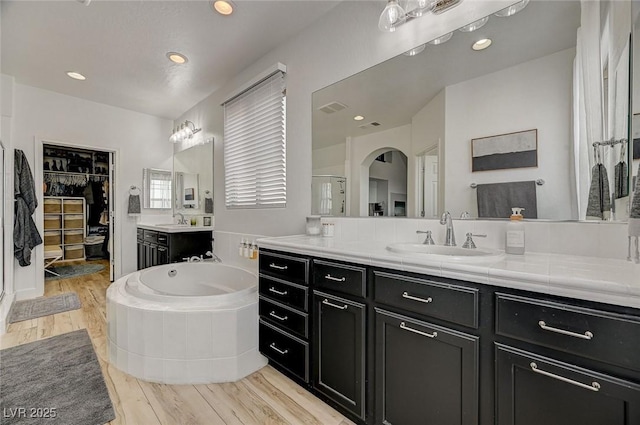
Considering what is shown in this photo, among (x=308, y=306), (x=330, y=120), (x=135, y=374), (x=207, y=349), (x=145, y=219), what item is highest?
(x=330, y=120)

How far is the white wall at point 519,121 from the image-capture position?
1253mm

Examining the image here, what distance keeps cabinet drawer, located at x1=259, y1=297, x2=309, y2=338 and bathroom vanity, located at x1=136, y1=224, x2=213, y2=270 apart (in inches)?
70.3

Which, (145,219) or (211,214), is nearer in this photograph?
(211,214)

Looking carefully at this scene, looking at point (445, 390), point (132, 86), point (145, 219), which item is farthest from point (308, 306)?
point (145, 219)

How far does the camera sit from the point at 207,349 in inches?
72.1

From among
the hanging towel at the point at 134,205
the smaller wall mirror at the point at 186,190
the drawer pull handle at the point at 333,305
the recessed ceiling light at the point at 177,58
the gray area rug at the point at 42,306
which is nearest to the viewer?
the drawer pull handle at the point at 333,305

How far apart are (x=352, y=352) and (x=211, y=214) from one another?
2.79m

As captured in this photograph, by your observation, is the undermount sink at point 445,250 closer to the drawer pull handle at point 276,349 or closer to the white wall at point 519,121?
the white wall at point 519,121

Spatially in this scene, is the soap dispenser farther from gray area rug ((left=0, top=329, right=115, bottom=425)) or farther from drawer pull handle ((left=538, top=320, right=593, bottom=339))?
gray area rug ((left=0, top=329, right=115, bottom=425))

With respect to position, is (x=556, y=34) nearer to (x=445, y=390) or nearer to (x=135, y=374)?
(x=445, y=390)

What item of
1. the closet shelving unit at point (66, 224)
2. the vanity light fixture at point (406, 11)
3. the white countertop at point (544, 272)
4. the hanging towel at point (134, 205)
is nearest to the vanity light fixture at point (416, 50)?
the vanity light fixture at point (406, 11)

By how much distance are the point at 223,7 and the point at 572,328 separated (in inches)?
106

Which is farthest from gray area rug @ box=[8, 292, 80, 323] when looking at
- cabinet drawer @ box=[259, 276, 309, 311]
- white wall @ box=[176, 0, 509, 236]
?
cabinet drawer @ box=[259, 276, 309, 311]

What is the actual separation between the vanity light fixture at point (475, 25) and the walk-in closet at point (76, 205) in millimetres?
6418
